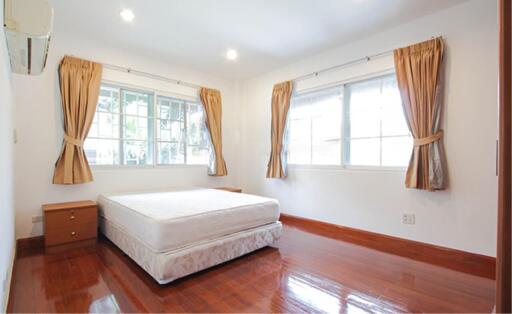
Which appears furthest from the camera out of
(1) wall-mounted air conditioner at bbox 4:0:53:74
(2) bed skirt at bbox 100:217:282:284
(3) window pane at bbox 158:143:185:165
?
(3) window pane at bbox 158:143:185:165

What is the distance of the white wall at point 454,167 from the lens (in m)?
2.40

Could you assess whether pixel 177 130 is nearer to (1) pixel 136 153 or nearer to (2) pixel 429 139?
(1) pixel 136 153

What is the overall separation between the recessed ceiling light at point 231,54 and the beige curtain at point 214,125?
34.1 inches

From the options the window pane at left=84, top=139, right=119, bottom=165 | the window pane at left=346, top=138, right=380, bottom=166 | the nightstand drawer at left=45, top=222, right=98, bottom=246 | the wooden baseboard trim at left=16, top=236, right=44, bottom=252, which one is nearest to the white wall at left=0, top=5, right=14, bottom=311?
the nightstand drawer at left=45, top=222, right=98, bottom=246

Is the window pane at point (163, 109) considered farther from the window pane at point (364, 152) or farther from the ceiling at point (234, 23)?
the window pane at point (364, 152)

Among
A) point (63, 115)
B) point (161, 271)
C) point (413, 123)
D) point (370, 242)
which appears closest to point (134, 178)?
point (63, 115)

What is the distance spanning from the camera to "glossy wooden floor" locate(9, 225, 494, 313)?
5.80 ft

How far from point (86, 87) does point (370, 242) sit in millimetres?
4118

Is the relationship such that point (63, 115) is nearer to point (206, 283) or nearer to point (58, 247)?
point (58, 247)

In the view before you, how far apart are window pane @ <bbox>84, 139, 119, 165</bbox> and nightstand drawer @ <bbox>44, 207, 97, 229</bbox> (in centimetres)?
77

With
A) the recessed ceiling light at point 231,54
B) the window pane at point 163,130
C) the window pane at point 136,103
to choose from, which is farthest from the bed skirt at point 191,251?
the recessed ceiling light at point 231,54

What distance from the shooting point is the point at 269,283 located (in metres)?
2.09

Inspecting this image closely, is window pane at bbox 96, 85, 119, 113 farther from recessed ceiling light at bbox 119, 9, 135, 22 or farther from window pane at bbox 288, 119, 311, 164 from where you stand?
window pane at bbox 288, 119, 311, 164

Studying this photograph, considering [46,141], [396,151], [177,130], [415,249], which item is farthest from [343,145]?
[46,141]
